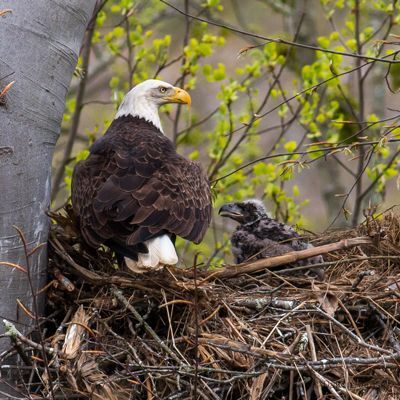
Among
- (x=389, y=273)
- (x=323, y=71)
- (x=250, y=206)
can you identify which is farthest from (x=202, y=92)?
(x=389, y=273)

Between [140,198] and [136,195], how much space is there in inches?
1.3

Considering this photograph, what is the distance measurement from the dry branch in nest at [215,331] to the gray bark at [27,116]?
323mm

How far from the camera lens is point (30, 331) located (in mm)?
4980

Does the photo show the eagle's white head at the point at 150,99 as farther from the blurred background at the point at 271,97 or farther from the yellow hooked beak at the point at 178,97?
the blurred background at the point at 271,97

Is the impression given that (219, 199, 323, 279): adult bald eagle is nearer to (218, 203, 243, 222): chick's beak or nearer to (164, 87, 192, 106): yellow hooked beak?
(218, 203, 243, 222): chick's beak

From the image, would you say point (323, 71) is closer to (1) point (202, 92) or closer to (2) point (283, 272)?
(2) point (283, 272)

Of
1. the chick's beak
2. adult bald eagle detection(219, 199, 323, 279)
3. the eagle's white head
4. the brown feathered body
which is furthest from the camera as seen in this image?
the eagle's white head

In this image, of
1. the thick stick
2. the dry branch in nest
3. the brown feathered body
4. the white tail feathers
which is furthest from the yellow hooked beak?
the white tail feathers

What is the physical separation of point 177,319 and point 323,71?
3.39m

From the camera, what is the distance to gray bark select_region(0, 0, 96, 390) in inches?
191

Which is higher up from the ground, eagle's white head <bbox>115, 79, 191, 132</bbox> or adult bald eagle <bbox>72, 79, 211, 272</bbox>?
eagle's white head <bbox>115, 79, 191, 132</bbox>

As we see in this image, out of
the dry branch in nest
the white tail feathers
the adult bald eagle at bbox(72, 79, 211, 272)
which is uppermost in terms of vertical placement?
the adult bald eagle at bbox(72, 79, 211, 272)

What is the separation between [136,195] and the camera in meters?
5.43

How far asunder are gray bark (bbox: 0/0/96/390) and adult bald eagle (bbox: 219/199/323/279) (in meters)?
1.48
